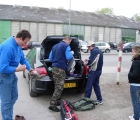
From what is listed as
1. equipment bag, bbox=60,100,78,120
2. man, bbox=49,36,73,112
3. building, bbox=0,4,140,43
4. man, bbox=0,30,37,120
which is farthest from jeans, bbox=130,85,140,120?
building, bbox=0,4,140,43

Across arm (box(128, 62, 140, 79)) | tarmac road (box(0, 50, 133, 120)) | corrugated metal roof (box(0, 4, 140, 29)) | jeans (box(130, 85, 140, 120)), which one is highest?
corrugated metal roof (box(0, 4, 140, 29))

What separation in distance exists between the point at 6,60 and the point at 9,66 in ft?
0.38

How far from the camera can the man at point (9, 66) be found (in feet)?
10.3

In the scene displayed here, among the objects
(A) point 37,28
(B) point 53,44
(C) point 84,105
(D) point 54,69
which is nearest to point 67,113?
(C) point 84,105

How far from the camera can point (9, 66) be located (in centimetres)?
316

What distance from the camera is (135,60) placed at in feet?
12.1

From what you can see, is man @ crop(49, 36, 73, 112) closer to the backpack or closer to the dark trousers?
the dark trousers

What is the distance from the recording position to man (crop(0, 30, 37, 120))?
10.3 ft

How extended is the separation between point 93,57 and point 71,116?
1607 mm

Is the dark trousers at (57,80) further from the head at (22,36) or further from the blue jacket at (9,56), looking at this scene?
the head at (22,36)

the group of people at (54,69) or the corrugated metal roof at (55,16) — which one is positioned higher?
the corrugated metal roof at (55,16)

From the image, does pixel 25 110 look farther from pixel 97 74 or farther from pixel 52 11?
pixel 52 11

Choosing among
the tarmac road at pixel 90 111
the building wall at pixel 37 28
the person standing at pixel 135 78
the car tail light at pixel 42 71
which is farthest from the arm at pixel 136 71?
the building wall at pixel 37 28

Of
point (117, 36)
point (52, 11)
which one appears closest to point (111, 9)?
point (117, 36)
